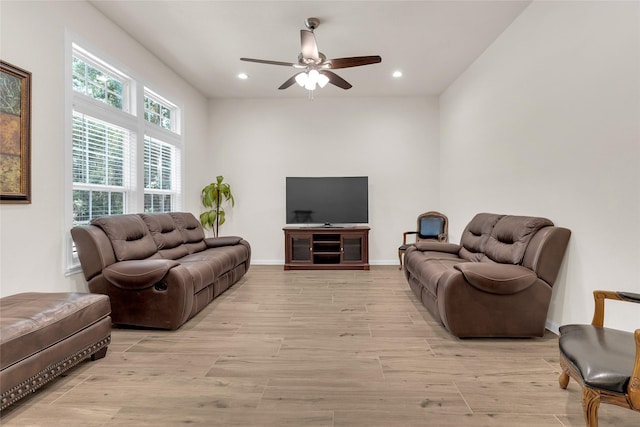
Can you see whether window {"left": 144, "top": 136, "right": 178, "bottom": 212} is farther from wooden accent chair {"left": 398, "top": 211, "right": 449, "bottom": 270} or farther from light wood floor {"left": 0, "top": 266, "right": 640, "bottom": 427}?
wooden accent chair {"left": 398, "top": 211, "right": 449, "bottom": 270}

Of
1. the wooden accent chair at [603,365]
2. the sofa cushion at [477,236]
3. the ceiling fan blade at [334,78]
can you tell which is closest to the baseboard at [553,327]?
the sofa cushion at [477,236]

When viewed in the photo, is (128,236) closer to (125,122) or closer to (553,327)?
(125,122)

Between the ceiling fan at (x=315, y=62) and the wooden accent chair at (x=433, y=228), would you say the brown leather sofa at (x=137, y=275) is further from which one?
the wooden accent chair at (x=433, y=228)

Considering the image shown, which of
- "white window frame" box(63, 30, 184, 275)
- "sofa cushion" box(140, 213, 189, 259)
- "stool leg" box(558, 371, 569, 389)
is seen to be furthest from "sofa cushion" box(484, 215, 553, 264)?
"white window frame" box(63, 30, 184, 275)

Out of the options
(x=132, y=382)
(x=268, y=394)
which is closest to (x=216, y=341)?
(x=132, y=382)

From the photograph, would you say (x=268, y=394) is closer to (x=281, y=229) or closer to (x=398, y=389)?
(x=398, y=389)

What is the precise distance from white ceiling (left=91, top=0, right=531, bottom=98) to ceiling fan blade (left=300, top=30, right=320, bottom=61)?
0.36 meters

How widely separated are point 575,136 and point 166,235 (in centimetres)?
423

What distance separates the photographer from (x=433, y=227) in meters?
5.43

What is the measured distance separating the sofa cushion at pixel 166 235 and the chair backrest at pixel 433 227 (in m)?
3.77

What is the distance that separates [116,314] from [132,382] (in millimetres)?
1050

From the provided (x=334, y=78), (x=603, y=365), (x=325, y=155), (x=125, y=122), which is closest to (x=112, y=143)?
(x=125, y=122)

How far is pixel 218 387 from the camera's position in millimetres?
1954

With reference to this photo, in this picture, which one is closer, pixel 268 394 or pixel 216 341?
pixel 268 394
